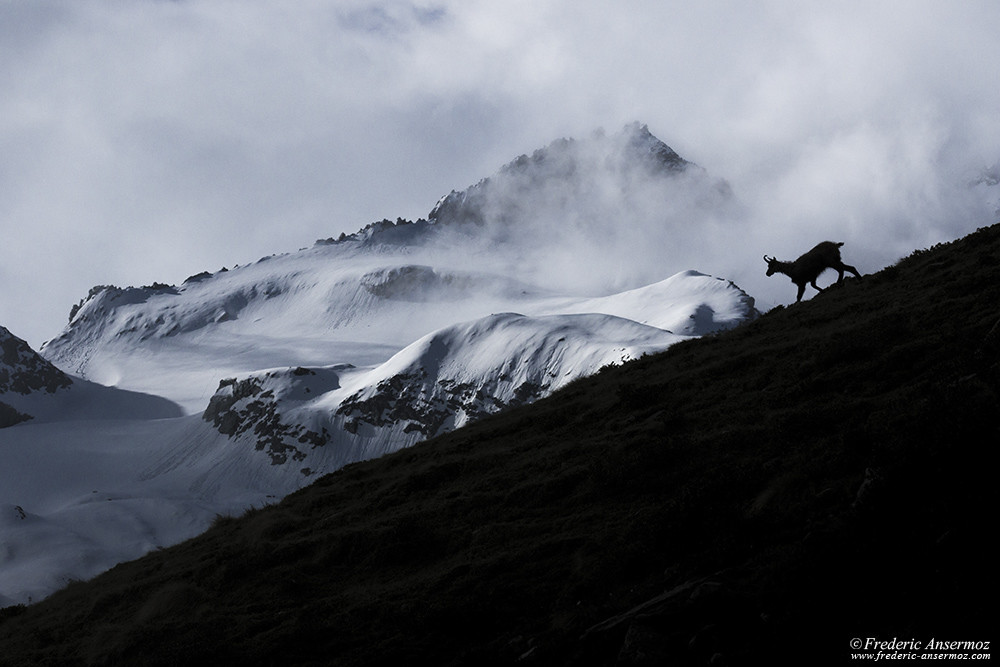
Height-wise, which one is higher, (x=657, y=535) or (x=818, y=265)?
(x=818, y=265)

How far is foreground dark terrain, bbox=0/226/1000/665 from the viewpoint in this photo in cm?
925

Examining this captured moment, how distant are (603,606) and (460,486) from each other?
303 inches

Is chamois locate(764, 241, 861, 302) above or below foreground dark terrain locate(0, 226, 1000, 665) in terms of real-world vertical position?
above

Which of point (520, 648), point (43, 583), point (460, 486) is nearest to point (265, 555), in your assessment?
point (460, 486)

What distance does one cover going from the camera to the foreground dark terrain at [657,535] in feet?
30.3

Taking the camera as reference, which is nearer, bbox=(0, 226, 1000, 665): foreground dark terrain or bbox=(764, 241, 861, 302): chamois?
bbox=(0, 226, 1000, 665): foreground dark terrain

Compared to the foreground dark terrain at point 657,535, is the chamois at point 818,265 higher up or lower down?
higher up

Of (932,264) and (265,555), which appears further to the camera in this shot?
(932,264)

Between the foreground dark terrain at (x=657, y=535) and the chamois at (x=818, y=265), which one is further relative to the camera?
the chamois at (x=818, y=265)

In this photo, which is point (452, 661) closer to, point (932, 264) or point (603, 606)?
point (603, 606)

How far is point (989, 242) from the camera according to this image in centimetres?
2464

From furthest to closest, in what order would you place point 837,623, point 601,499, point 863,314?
point 863,314
point 601,499
point 837,623

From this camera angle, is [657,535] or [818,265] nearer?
[657,535]

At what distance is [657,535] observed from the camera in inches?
476
